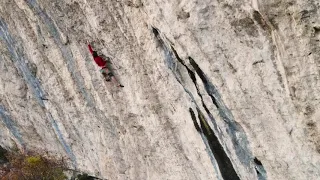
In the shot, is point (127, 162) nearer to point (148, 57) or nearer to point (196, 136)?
point (196, 136)

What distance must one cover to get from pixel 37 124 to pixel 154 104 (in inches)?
194

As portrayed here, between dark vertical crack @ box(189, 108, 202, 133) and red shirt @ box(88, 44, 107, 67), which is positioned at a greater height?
red shirt @ box(88, 44, 107, 67)

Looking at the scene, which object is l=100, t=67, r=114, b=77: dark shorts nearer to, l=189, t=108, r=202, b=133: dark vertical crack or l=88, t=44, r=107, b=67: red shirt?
l=88, t=44, r=107, b=67: red shirt

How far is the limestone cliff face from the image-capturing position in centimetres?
513

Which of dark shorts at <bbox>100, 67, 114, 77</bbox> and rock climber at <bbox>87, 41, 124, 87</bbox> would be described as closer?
rock climber at <bbox>87, 41, 124, 87</bbox>

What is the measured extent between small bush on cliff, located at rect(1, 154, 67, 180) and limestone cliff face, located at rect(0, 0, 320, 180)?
3.51 feet

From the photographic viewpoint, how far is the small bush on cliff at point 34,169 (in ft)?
39.5

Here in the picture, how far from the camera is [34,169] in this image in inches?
489

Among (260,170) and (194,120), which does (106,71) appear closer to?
(194,120)

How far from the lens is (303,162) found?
5879 millimetres

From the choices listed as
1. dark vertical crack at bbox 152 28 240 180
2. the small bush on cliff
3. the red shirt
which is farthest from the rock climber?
the small bush on cliff

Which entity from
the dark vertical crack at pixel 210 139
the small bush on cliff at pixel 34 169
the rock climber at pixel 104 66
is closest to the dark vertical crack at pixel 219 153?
the dark vertical crack at pixel 210 139

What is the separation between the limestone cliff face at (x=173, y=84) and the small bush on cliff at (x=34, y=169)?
1.07 m

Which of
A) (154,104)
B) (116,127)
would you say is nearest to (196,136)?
(154,104)
